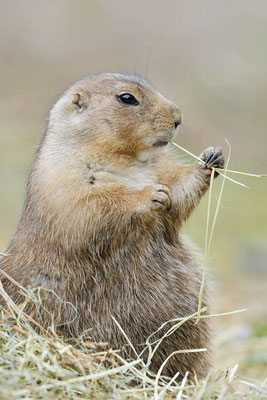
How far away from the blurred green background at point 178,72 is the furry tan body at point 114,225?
15.9 feet

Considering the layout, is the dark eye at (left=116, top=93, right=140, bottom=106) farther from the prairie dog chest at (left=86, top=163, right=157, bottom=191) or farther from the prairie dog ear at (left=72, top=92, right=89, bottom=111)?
the prairie dog chest at (left=86, top=163, right=157, bottom=191)

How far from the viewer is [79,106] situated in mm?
5660

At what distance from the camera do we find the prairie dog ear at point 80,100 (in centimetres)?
564

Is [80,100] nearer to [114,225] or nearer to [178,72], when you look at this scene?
[114,225]

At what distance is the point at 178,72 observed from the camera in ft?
60.5

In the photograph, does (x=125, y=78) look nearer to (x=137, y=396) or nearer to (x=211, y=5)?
(x=137, y=396)

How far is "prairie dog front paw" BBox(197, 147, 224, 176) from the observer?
17.5 ft

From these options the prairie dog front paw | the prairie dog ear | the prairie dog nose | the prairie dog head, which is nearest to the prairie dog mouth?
the prairie dog head

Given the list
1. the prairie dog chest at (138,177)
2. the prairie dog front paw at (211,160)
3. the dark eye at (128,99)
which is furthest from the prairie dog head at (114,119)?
the prairie dog front paw at (211,160)

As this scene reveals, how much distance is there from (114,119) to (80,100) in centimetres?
39

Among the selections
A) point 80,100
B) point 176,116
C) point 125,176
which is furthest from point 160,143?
point 80,100

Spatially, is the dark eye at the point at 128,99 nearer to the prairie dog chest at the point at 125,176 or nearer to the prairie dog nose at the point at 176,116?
the prairie dog nose at the point at 176,116

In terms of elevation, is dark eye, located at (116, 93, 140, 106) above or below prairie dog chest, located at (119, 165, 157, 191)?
above

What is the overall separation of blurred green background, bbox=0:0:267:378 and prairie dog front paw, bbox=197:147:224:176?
4925 mm
